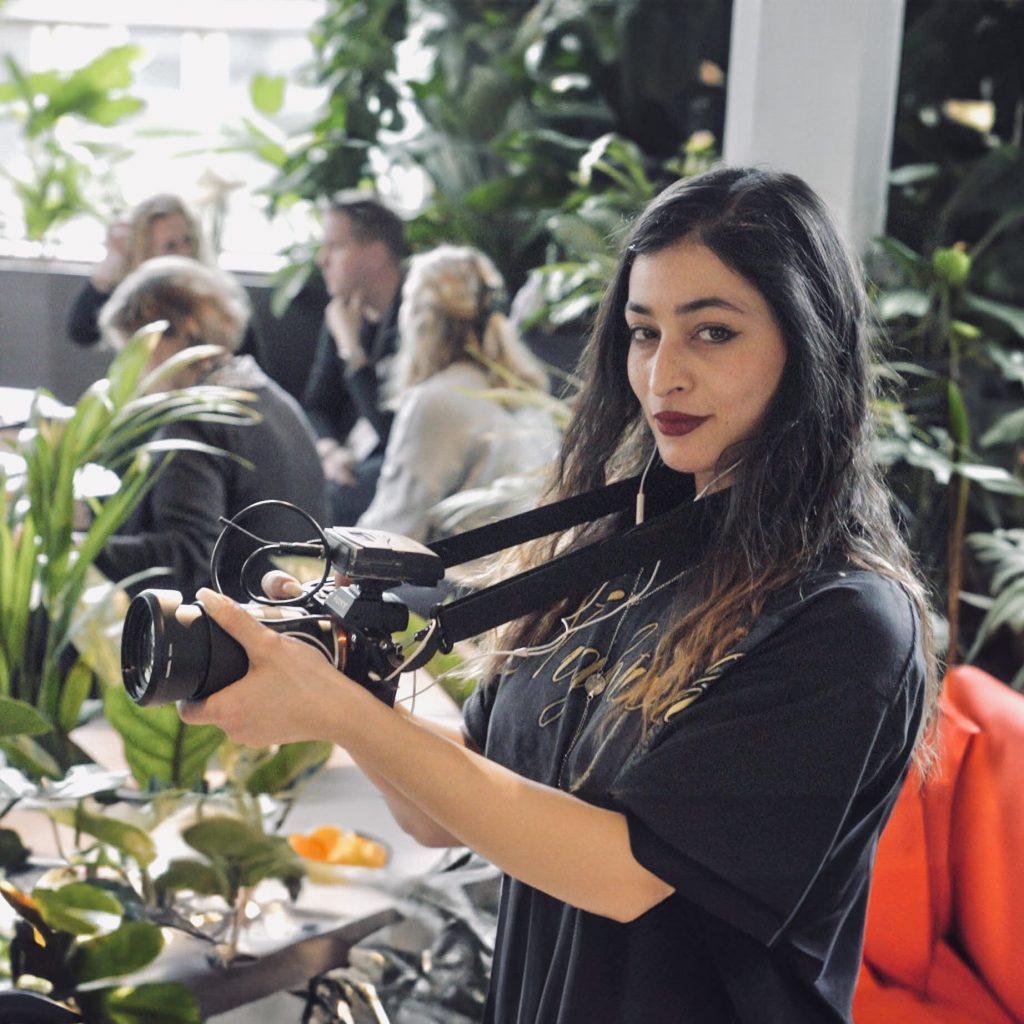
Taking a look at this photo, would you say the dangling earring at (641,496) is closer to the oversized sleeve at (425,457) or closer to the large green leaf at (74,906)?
the large green leaf at (74,906)

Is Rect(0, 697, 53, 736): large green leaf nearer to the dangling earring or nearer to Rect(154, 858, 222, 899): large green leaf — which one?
Rect(154, 858, 222, 899): large green leaf

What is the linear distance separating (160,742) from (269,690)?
0.86 meters

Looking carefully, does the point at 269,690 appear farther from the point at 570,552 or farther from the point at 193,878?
the point at 193,878

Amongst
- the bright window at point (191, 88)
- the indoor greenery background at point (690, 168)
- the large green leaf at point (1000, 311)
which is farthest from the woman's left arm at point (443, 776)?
the bright window at point (191, 88)

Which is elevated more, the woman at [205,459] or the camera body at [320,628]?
the camera body at [320,628]

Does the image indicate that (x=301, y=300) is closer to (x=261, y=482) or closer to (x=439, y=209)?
(x=439, y=209)

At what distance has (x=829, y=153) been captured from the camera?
8.26 ft

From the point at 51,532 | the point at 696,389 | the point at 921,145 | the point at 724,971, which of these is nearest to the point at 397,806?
the point at 724,971

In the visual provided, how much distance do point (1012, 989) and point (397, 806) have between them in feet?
3.35

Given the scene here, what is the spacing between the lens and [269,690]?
0.84 m

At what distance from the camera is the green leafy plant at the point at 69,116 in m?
4.54

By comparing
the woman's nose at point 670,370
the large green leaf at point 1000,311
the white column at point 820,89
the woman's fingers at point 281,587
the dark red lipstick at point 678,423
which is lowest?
the woman's fingers at point 281,587

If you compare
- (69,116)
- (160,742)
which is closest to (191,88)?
(69,116)

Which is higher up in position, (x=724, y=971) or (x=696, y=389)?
(x=696, y=389)
